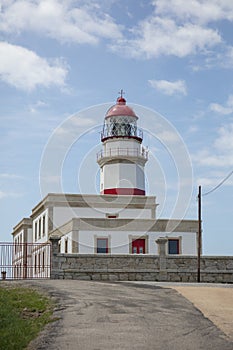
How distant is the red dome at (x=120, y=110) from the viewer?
147ft

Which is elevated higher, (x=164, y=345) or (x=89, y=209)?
(x=89, y=209)

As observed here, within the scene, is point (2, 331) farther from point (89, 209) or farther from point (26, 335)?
point (89, 209)

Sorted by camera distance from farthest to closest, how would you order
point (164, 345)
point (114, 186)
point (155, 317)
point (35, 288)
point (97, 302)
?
point (114, 186), point (35, 288), point (97, 302), point (155, 317), point (164, 345)

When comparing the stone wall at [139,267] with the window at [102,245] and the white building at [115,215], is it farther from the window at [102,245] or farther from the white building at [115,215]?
the window at [102,245]

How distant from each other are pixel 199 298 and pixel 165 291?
2.06 meters

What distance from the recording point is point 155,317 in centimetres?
1338

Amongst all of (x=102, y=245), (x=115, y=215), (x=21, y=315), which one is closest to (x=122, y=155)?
(x=115, y=215)

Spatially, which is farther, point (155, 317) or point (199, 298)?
point (199, 298)

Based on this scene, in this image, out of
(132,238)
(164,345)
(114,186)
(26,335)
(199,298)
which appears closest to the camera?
(164,345)

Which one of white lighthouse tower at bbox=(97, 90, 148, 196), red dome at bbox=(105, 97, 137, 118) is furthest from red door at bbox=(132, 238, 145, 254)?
red dome at bbox=(105, 97, 137, 118)

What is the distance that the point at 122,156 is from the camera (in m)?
43.6

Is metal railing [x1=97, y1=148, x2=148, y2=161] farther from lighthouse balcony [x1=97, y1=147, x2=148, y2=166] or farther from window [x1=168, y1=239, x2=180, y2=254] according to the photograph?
window [x1=168, y1=239, x2=180, y2=254]

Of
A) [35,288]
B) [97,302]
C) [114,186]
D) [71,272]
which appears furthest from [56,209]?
[97,302]

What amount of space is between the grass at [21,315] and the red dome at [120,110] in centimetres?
2718
